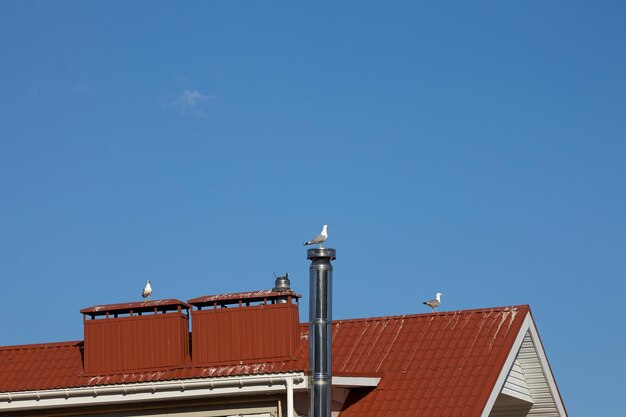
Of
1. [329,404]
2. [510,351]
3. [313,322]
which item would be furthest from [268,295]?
[510,351]

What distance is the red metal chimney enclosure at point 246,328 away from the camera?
23.8 m

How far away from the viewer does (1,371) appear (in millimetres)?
25672

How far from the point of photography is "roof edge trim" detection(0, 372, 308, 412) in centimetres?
2245

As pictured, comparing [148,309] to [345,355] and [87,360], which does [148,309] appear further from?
[345,355]

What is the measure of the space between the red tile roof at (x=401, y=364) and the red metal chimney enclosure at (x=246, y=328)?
32 cm

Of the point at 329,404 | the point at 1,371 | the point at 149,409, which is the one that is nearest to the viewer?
the point at 329,404

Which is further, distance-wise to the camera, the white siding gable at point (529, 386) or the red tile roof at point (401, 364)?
the white siding gable at point (529, 386)

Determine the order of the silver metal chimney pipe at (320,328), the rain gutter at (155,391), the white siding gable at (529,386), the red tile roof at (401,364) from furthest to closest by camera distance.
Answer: the white siding gable at (529,386)
the red tile roof at (401,364)
the rain gutter at (155,391)
the silver metal chimney pipe at (320,328)

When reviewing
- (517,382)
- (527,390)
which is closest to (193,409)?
(517,382)


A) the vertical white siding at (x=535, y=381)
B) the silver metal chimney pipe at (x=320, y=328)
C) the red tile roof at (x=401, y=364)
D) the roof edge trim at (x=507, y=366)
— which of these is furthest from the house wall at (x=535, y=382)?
the silver metal chimney pipe at (x=320, y=328)

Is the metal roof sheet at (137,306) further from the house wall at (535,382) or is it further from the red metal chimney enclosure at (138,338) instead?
the house wall at (535,382)

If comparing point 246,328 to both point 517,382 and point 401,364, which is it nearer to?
point 401,364

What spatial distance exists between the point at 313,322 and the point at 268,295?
56.1 inches

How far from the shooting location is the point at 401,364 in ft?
79.0
